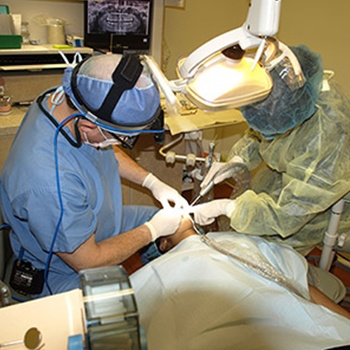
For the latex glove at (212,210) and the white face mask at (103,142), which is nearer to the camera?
the white face mask at (103,142)

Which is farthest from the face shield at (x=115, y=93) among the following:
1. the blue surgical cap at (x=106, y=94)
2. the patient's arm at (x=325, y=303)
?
the patient's arm at (x=325, y=303)

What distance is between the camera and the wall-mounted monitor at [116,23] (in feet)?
8.02

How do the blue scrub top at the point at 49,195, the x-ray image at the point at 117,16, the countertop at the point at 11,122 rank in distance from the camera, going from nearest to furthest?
the blue scrub top at the point at 49,195
the countertop at the point at 11,122
the x-ray image at the point at 117,16

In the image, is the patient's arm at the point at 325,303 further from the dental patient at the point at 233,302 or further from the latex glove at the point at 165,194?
the latex glove at the point at 165,194

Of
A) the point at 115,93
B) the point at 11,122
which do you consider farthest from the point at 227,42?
the point at 11,122

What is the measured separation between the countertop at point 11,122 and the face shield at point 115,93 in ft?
3.27

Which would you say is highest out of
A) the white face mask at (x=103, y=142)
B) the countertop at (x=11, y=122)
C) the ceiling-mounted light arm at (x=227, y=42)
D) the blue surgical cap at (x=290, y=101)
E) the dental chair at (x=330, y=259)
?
the ceiling-mounted light arm at (x=227, y=42)

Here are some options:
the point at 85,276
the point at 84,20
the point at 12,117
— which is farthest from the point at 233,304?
the point at 84,20

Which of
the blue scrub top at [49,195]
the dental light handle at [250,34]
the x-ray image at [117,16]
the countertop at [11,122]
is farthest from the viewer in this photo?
the x-ray image at [117,16]

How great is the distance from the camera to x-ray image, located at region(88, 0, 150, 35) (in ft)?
8.00

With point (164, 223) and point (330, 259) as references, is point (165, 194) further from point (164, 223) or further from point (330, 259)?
point (330, 259)

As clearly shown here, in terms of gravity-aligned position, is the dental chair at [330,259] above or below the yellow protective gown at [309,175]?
below

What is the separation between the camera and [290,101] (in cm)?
133

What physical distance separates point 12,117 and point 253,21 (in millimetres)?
1616
